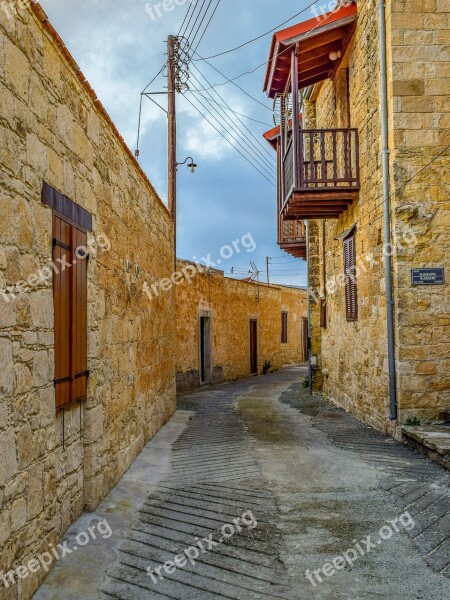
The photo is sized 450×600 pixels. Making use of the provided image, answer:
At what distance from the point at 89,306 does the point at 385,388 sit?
4.49 meters

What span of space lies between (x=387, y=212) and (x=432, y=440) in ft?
9.50

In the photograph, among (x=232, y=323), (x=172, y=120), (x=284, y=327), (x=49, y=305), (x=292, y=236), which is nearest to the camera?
(x=49, y=305)

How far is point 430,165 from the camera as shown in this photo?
6.86m

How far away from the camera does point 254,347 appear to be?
20.5m

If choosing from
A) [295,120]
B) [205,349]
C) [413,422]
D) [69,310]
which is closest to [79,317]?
[69,310]

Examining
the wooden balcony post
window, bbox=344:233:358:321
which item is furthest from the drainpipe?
window, bbox=344:233:358:321

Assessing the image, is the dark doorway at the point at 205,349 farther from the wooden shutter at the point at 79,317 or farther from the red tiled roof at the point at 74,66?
the wooden shutter at the point at 79,317

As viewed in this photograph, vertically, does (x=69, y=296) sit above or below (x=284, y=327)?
above

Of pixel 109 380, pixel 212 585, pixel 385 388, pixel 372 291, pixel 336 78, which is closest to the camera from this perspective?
pixel 212 585

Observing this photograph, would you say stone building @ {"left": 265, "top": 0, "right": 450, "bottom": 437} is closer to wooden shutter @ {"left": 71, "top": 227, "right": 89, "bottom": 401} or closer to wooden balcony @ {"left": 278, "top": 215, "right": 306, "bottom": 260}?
wooden shutter @ {"left": 71, "top": 227, "right": 89, "bottom": 401}

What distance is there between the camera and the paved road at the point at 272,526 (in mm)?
3031

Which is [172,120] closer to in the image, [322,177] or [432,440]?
[322,177]

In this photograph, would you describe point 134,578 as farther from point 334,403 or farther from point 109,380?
point 334,403

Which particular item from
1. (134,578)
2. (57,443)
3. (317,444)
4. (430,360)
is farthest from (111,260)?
(430,360)
